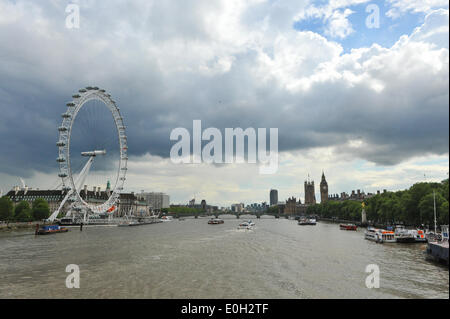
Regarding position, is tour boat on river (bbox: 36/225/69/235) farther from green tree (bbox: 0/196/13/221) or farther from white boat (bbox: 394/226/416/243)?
white boat (bbox: 394/226/416/243)

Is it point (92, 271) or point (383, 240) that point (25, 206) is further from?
point (383, 240)

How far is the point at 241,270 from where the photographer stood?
29484 mm

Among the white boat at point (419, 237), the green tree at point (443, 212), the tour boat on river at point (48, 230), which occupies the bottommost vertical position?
the tour boat on river at point (48, 230)

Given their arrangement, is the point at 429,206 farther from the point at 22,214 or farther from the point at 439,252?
the point at 22,214

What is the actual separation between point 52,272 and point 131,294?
1107cm

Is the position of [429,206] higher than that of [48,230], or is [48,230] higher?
[429,206]

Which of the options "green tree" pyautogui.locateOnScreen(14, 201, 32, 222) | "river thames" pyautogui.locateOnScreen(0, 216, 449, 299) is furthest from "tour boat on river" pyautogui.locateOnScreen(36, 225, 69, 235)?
"river thames" pyautogui.locateOnScreen(0, 216, 449, 299)

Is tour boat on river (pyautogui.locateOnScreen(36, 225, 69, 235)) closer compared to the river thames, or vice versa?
the river thames

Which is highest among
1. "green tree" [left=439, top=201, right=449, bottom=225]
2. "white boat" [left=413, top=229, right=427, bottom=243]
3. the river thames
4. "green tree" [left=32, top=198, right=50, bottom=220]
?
"green tree" [left=439, top=201, right=449, bottom=225]

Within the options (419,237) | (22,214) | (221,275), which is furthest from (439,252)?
(22,214)

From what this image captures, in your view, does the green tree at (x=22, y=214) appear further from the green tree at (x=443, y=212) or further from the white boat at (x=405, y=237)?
the green tree at (x=443, y=212)

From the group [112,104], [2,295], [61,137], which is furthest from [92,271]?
[112,104]

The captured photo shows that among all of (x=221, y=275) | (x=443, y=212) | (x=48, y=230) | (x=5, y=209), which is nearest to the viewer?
(x=221, y=275)

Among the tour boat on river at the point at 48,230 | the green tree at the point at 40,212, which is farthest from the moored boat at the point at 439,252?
the green tree at the point at 40,212
